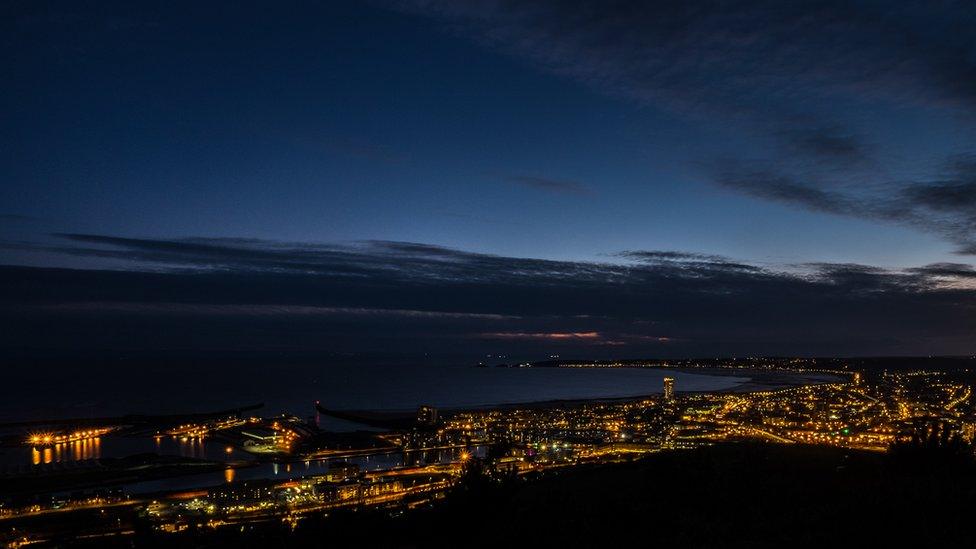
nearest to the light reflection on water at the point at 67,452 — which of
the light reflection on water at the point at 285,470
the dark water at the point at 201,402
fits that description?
the dark water at the point at 201,402

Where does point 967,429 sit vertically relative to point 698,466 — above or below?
below

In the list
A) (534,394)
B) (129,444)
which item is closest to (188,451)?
(129,444)

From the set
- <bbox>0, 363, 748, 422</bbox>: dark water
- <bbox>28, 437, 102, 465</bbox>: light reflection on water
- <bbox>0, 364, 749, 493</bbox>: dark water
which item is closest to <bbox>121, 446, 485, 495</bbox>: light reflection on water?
<bbox>0, 364, 749, 493</bbox>: dark water

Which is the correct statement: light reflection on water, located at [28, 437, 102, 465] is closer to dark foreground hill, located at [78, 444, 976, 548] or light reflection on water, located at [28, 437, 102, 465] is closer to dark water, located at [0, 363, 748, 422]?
dark water, located at [0, 363, 748, 422]

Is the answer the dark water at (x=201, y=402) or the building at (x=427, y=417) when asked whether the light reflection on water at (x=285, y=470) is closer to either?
the dark water at (x=201, y=402)

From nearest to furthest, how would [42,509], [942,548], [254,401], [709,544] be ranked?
[942,548]
[709,544]
[42,509]
[254,401]

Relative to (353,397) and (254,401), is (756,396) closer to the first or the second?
(353,397)

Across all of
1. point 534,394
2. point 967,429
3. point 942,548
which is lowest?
point 534,394

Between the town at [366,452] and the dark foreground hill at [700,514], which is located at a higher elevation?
the dark foreground hill at [700,514]
